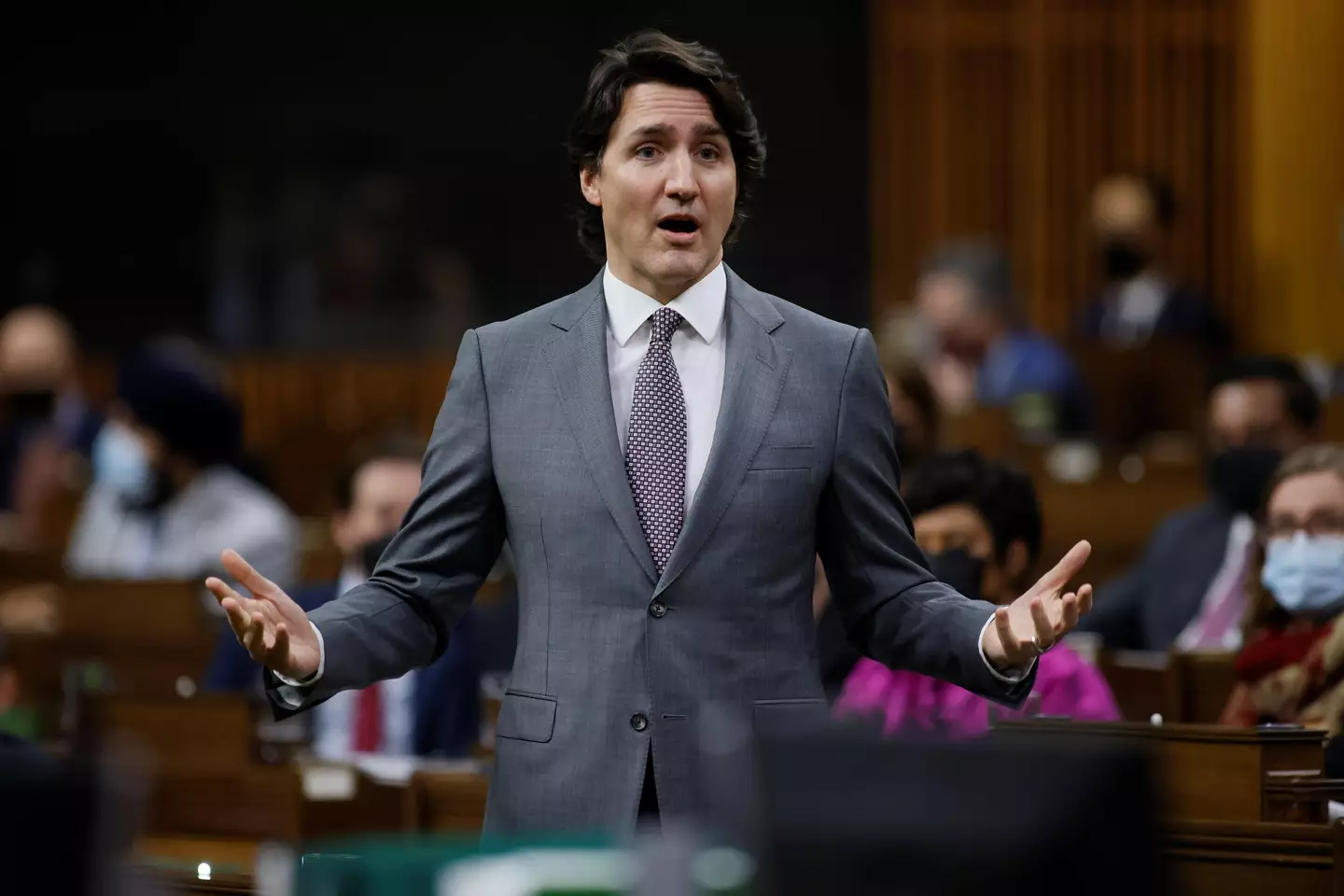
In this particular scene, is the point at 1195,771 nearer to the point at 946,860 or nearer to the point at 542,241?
the point at 946,860

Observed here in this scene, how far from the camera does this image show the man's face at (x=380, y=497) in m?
5.12

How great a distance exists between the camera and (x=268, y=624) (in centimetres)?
239

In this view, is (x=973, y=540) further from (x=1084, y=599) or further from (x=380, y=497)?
(x=380, y=497)

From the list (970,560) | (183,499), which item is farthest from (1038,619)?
(183,499)

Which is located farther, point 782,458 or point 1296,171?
point 1296,171

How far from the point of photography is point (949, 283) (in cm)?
870

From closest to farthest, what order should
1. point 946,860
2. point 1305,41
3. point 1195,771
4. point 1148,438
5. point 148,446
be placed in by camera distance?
1. point 946,860
2. point 1195,771
3. point 148,446
4. point 1148,438
5. point 1305,41

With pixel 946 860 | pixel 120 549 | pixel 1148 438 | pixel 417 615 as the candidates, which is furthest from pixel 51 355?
pixel 946 860

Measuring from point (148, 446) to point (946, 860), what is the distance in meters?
5.14

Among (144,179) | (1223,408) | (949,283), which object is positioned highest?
(144,179)

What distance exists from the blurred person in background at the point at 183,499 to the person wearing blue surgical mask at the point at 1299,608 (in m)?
3.08

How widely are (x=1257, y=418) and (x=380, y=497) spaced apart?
2.48 meters

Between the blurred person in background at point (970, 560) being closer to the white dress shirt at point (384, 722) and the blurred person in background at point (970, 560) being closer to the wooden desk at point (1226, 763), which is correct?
the wooden desk at point (1226, 763)

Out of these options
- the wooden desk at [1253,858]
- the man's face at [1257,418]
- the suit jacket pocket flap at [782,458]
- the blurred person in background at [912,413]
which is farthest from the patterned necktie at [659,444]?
the man's face at [1257,418]
